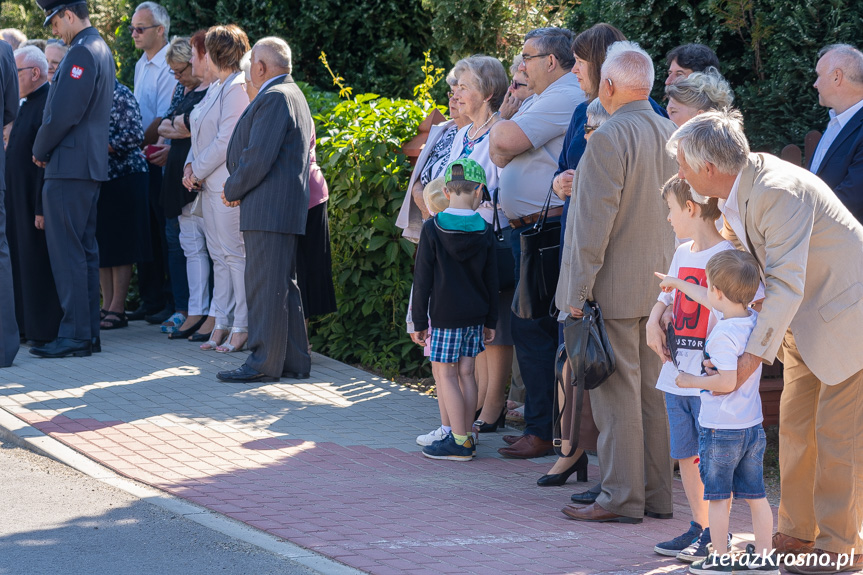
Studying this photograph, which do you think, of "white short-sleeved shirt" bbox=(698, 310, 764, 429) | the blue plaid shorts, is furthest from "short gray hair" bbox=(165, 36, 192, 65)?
"white short-sleeved shirt" bbox=(698, 310, 764, 429)

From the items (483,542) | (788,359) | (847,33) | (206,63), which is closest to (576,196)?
(788,359)

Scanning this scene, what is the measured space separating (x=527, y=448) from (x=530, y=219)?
1339 mm

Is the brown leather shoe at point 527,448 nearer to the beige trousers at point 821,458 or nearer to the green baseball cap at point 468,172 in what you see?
the green baseball cap at point 468,172

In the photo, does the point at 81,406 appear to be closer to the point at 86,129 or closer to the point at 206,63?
the point at 86,129

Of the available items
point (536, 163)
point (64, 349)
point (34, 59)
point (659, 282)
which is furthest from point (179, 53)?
point (659, 282)

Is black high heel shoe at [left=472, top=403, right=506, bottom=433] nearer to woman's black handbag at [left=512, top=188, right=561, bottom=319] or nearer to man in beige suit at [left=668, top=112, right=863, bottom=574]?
woman's black handbag at [left=512, top=188, right=561, bottom=319]

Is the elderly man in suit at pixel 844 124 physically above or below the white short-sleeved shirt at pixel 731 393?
above

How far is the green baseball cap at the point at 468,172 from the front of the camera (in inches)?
240

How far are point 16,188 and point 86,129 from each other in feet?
3.20

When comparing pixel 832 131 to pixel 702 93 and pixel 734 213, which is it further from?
pixel 734 213

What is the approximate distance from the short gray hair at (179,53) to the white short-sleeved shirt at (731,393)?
639 cm

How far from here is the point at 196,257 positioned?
9.20m

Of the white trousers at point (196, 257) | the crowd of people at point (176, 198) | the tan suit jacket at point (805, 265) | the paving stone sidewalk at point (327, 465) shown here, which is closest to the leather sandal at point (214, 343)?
the crowd of people at point (176, 198)

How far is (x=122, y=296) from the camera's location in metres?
9.90
